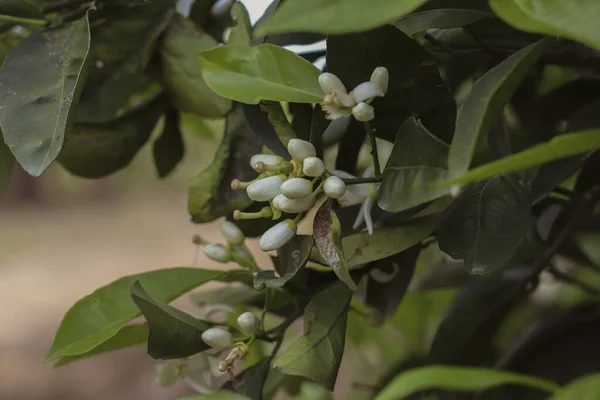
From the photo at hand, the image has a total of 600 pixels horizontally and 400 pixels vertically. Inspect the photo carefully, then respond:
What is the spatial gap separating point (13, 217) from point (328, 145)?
4.81ft

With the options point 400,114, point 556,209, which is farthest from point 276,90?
point 556,209

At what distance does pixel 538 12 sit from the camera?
154mm

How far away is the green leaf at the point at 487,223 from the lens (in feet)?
0.75

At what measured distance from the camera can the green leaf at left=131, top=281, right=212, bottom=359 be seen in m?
0.22

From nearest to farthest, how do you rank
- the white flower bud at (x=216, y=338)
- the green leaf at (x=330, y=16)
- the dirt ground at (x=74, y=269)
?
the green leaf at (x=330, y=16), the white flower bud at (x=216, y=338), the dirt ground at (x=74, y=269)

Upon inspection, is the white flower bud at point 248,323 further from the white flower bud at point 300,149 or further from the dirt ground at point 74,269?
the dirt ground at point 74,269

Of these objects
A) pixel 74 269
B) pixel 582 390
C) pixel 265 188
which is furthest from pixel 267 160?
pixel 74 269

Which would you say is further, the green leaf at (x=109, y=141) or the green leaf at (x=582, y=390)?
the green leaf at (x=109, y=141)

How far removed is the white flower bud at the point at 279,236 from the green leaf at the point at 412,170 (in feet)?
0.11

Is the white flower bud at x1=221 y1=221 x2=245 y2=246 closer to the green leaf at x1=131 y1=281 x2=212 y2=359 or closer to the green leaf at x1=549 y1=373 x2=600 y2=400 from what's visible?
the green leaf at x1=131 y1=281 x2=212 y2=359

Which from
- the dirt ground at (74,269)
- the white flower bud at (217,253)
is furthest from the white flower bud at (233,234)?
the dirt ground at (74,269)

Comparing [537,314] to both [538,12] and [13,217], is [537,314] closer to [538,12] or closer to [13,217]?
[538,12]

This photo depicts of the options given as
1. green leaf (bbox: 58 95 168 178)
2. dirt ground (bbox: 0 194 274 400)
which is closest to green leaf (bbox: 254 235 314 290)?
green leaf (bbox: 58 95 168 178)

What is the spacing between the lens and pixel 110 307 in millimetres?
272
